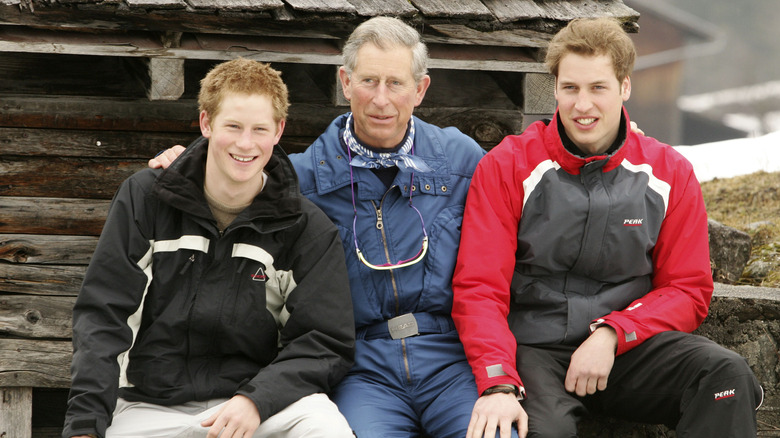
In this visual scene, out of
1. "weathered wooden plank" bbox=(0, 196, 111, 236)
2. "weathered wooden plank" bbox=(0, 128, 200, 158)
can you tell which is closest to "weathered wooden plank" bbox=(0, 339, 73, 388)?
"weathered wooden plank" bbox=(0, 196, 111, 236)

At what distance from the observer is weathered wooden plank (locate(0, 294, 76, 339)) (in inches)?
183

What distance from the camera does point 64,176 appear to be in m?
4.60

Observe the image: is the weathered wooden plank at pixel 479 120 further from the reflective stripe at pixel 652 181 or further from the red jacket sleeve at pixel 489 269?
the reflective stripe at pixel 652 181

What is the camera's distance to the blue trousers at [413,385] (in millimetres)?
3406

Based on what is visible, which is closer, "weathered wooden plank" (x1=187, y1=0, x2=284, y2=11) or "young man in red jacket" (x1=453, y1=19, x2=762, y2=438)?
"young man in red jacket" (x1=453, y1=19, x2=762, y2=438)

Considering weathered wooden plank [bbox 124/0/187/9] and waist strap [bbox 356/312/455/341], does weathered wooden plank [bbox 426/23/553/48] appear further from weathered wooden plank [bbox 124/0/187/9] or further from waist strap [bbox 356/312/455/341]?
waist strap [bbox 356/312/455/341]

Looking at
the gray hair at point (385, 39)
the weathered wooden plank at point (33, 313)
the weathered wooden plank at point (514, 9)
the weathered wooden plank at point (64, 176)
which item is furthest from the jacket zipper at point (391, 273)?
the weathered wooden plank at point (33, 313)

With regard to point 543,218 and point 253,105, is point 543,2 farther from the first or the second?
point 253,105

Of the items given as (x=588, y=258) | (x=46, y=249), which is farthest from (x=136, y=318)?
(x=588, y=258)

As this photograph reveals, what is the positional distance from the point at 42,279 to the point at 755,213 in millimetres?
5668

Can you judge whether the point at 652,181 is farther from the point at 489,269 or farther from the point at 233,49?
the point at 233,49

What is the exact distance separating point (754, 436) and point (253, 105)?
221cm

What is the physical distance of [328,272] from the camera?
3.39m

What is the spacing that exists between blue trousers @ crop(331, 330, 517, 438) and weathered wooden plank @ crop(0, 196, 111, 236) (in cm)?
187
